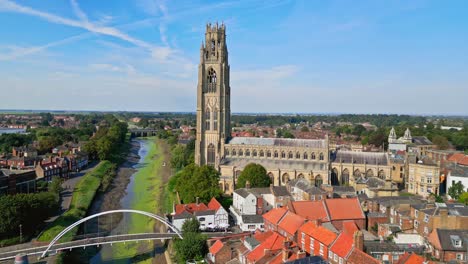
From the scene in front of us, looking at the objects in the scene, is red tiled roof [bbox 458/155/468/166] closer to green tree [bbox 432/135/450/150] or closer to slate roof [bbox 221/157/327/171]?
green tree [bbox 432/135/450/150]

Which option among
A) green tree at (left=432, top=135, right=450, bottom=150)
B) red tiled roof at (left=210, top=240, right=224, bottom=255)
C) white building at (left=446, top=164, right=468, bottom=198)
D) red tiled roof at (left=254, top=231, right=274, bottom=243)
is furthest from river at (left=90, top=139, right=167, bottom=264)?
green tree at (left=432, top=135, right=450, bottom=150)

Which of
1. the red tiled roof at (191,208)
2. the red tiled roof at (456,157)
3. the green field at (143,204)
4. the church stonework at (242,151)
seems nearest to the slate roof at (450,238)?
the red tiled roof at (191,208)

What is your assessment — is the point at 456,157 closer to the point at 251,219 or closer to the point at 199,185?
the point at 251,219

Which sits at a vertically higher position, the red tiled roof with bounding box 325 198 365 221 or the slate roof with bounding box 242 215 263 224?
the red tiled roof with bounding box 325 198 365 221

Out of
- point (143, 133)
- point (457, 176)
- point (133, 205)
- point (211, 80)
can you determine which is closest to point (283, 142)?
point (211, 80)

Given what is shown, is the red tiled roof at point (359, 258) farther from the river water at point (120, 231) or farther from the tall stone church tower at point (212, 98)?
the tall stone church tower at point (212, 98)
